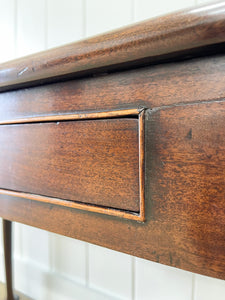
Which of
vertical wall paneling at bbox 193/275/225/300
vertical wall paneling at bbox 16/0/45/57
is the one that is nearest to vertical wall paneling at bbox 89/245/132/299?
vertical wall paneling at bbox 193/275/225/300

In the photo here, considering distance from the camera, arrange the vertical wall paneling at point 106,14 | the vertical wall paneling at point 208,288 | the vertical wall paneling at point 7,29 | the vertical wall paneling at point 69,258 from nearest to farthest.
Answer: the vertical wall paneling at point 208,288 < the vertical wall paneling at point 106,14 < the vertical wall paneling at point 69,258 < the vertical wall paneling at point 7,29

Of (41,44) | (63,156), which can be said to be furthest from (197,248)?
(41,44)

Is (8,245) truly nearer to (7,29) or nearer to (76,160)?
(76,160)

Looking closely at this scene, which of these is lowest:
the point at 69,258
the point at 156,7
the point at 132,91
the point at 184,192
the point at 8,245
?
the point at 69,258

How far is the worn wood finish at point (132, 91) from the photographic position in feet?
0.71

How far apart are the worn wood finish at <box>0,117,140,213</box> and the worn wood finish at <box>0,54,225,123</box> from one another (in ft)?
0.06

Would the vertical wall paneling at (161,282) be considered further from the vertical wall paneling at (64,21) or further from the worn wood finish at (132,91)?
the vertical wall paneling at (64,21)

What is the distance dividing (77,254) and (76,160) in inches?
25.9

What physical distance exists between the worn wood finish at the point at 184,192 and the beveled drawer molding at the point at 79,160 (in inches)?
0.6

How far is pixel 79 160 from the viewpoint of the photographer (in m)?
0.29

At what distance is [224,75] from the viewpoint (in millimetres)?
208

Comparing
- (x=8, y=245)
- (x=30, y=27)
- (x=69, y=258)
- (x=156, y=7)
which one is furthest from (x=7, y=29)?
(x=69, y=258)

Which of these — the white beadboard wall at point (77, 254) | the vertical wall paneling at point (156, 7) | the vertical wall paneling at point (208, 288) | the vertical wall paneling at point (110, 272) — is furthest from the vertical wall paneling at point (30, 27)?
the vertical wall paneling at point (208, 288)

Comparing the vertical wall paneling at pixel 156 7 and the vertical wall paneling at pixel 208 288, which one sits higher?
the vertical wall paneling at pixel 156 7
